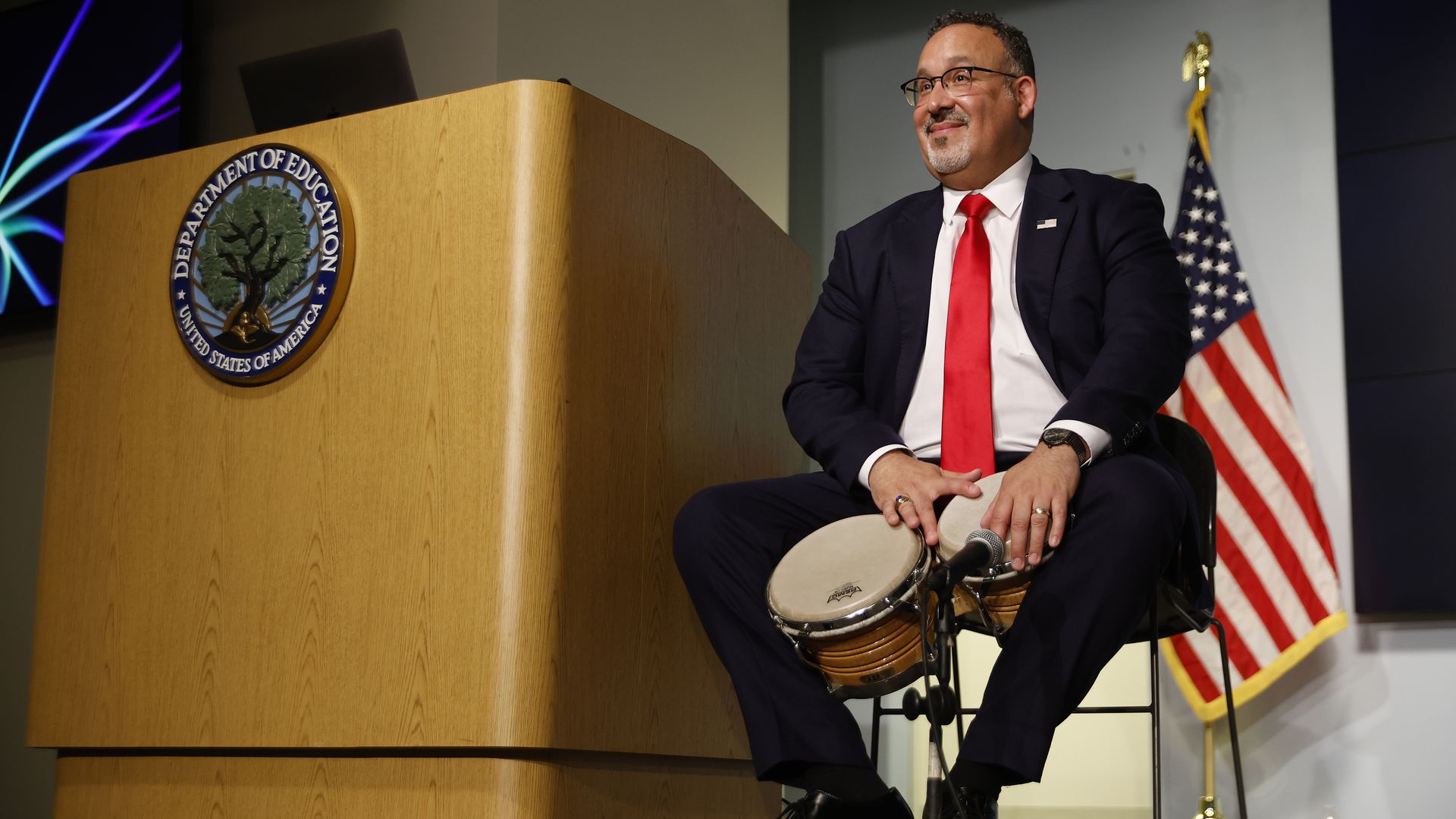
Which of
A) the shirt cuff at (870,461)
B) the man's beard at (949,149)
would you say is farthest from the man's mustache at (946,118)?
the shirt cuff at (870,461)

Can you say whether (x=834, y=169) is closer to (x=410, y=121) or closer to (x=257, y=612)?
(x=410, y=121)

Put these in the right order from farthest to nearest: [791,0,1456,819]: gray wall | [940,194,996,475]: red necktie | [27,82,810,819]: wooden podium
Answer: [791,0,1456,819]: gray wall → [940,194,996,475]: red necktie → [27,82,810,819]: wooden podium

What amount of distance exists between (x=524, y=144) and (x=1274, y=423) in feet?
7.90

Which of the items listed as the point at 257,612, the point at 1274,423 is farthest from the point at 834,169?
the point at 257,612

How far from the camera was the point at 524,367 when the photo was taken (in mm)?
2105

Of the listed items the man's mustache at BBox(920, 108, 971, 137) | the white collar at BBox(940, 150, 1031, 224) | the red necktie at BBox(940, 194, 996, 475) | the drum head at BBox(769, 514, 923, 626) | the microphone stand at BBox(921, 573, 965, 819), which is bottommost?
the microphone stand at BBox(921, 573, 965, 819)

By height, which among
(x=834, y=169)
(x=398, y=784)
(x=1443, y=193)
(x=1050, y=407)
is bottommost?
(x=398, y=784)

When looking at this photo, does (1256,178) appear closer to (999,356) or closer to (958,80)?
(958,80)

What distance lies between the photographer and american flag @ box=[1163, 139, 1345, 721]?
3.56 meters

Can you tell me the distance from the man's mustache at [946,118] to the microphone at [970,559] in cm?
100

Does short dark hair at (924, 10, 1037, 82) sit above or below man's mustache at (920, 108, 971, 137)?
above

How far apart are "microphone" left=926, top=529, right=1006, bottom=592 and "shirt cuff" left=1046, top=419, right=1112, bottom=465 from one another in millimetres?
327

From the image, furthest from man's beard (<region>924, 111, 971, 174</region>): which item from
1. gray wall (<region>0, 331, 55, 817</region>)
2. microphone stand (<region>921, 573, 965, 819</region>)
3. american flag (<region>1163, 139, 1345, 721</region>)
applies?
gray wall (<region>0, 331, 55, 817</region>)

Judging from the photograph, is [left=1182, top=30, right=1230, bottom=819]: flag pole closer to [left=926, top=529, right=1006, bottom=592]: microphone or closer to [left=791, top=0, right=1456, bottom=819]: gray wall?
[left=791, top=0, right=1456, bottom=819]: gray wall
